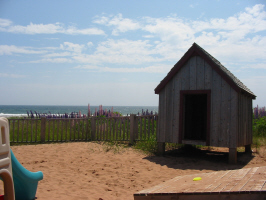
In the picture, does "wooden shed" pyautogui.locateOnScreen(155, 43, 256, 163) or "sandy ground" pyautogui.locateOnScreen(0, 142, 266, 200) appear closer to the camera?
"sandy ground" pyautogui.locateOnScreen(0, 142, 266, 200)

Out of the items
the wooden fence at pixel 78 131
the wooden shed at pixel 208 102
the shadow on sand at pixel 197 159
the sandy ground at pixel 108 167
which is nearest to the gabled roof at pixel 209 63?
the wooden shed at pixel 208 102

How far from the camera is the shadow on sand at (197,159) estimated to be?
25.8ft

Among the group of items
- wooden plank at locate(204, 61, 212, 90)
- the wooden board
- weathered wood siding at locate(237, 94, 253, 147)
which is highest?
wooden plank at locate(204, 61, 212, 90)

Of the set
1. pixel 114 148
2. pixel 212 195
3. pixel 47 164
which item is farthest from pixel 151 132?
pixel 212 195

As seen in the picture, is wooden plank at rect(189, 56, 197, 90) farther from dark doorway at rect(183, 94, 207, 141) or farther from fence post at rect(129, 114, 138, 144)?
A: fence post at rect(129, 114, 138, 144)

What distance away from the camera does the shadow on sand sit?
7.86 m

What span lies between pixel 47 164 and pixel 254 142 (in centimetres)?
835

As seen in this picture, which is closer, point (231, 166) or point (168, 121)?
point (231, 166)

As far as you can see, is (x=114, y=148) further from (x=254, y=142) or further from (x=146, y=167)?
(x=254, y=142)

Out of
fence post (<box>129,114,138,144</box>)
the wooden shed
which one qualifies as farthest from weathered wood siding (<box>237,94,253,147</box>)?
fence post (<box>129,114,138,144</box>)

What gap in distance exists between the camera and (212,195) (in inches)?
146

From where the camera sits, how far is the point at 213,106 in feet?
27.7

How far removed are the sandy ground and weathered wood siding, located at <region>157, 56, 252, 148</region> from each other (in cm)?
81

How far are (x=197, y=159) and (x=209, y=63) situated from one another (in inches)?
125
